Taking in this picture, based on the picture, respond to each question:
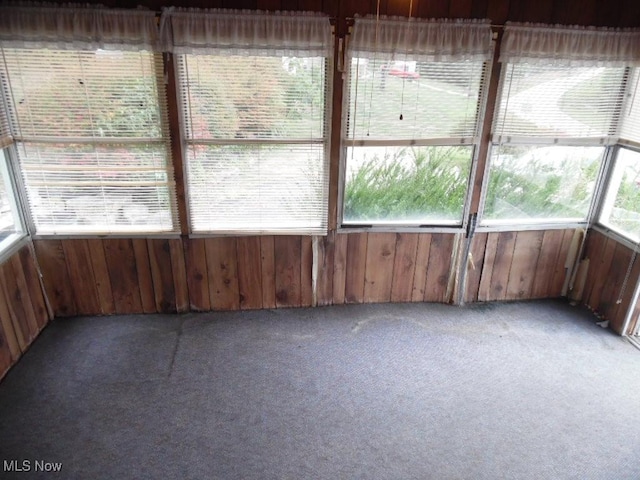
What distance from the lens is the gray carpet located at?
2133 mm

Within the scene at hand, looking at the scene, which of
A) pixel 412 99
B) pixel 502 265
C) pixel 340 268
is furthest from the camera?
pixel 502 265

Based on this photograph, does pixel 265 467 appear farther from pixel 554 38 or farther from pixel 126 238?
pixel 554 38

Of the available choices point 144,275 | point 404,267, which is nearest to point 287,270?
point 404,267

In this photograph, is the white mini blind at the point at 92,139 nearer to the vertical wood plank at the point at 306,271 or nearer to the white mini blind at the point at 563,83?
the vertical wood plank at the point at 306,271

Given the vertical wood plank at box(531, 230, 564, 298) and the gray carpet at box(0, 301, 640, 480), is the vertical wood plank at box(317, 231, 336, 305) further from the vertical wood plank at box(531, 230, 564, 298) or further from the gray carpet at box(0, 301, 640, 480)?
the vertical wood plank at box(531, 230, 564, 298)

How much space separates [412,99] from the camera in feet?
9.41

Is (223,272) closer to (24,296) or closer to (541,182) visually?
(24,296)

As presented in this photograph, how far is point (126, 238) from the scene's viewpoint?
3.03 metres

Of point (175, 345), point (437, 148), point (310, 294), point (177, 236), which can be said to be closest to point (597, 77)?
point (437, 148)

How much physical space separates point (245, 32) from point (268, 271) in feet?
5.06

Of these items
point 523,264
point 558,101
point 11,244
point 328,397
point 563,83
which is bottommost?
point 328,397

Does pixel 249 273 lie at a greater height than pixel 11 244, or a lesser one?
lesser

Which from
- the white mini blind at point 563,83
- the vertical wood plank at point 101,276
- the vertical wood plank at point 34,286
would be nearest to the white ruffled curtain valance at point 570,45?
the white mini blind at point 563,83

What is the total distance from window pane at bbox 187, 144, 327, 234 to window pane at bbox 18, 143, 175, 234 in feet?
0.71
